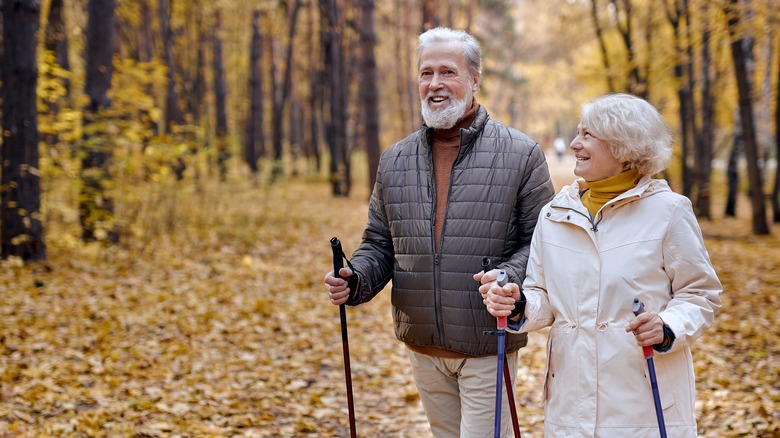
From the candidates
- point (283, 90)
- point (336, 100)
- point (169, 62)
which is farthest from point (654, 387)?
point (283, 90)

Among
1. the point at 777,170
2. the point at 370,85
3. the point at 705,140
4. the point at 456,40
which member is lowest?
the point at 456,40

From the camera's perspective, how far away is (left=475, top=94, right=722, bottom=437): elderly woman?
2562 millimetres

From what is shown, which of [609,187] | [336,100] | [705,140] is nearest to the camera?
[609,187]

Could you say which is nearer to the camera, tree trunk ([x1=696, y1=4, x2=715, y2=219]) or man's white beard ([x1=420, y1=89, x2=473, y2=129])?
man's white beard ([x1=420, y1=89, x2=473, y2=129])

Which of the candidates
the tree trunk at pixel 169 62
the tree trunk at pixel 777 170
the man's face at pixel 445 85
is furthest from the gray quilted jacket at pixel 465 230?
the tree trunk at pixel 777 170

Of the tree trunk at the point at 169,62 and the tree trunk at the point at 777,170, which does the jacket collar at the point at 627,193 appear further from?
the tree trunk at the point at 777,170

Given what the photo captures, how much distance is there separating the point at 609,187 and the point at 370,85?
1513 centimetres

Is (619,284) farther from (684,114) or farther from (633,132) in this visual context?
(684,114)

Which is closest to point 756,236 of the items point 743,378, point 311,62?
point 743,378

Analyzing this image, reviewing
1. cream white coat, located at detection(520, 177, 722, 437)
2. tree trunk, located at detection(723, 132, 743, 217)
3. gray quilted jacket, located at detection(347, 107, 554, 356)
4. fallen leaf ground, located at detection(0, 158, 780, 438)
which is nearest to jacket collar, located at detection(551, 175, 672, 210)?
cream white coat, located at detection(520, 177, 722, 437)

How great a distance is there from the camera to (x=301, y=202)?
1989 centimetres

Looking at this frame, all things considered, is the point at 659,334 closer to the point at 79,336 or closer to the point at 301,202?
the point at 79,336

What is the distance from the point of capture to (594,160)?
275cm

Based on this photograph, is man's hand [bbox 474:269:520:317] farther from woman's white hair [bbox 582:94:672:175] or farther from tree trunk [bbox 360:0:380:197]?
tree trunk [bbox 360:0:380:197]
